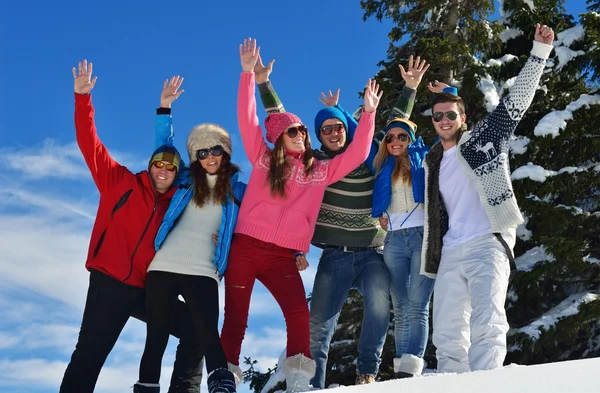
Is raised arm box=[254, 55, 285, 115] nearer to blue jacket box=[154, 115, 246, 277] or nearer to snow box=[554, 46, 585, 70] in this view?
blue jacket box=[154, 115, 246, 277]

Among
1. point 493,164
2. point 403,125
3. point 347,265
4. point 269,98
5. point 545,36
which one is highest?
point 269,98

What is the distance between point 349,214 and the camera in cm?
519

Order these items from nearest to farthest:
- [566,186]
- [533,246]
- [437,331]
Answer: [437,331] < [566,186] < [533,246]

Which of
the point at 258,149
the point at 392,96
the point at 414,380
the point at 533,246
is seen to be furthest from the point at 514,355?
the point at 414,380

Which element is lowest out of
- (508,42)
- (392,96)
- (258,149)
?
(258,149)

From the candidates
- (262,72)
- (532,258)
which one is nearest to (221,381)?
(262,72)

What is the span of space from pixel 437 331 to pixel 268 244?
1.37 meters

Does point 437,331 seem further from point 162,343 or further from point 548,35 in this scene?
point 548,35

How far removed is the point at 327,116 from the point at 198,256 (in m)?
1.65

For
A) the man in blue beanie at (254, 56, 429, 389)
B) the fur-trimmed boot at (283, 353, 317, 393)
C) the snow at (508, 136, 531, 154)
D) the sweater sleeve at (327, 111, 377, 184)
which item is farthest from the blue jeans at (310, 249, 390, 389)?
the snow at (508, 136, 531, 154)

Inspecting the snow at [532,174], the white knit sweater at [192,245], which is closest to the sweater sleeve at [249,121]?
the white knit sweater at [192,245]

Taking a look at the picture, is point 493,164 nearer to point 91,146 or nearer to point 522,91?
point 522,91

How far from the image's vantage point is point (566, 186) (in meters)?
10.2

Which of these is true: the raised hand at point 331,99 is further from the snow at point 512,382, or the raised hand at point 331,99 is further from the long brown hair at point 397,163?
the snow at point 512,382
